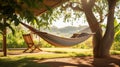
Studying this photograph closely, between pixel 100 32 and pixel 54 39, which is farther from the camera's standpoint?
pixel 100 32

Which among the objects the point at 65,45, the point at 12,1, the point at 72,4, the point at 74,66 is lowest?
the point at 74,66

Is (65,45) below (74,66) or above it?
above

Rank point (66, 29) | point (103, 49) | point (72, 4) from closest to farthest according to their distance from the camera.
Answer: point (103, 49), point (72, 4), point (66, 29)

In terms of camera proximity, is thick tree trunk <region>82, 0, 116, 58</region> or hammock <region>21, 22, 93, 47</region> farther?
thick tree trunk <region>82, 0, 116, 58</region>

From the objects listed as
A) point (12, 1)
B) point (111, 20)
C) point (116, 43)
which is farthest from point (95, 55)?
point (12, 1)

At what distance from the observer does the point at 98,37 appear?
30.1ft

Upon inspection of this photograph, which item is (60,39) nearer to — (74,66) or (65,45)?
(65,45)

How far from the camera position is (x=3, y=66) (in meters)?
6.04

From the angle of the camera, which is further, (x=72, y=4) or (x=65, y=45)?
(x=72, y=4)

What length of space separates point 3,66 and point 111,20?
442 cm

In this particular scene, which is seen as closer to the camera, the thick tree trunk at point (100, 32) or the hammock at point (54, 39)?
the hammock at point (54, 39)

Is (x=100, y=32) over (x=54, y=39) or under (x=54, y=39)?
over

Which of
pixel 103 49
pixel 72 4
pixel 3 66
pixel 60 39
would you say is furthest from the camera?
pixel 72 4

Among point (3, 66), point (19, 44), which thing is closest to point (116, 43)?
point (19, 44)
